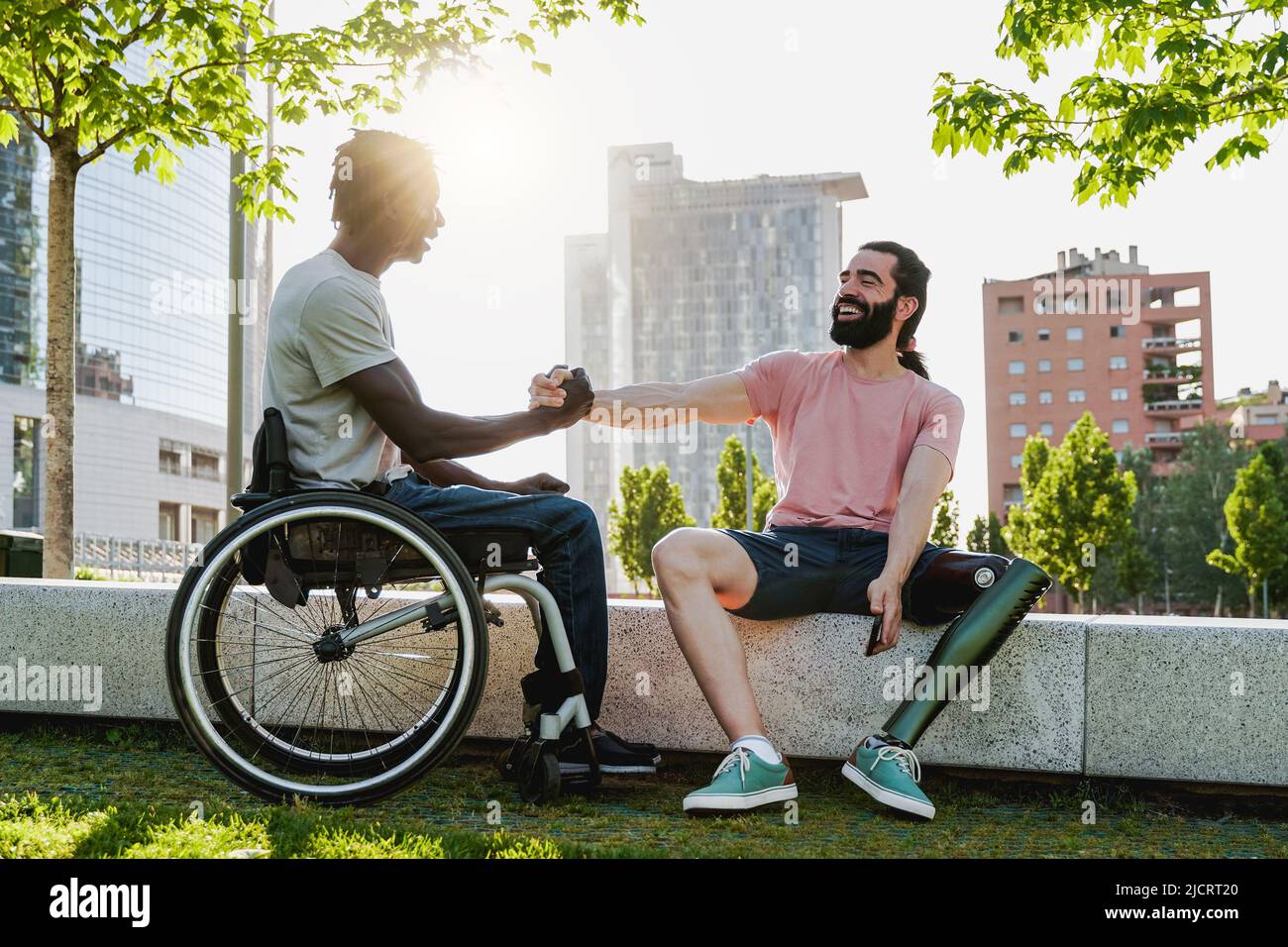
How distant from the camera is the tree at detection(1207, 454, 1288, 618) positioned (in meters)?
36.2

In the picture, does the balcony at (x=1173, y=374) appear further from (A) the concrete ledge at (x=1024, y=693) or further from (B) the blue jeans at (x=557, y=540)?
(B) the blue jeans at (x=557, y=540)

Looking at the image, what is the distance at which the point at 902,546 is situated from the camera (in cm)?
343

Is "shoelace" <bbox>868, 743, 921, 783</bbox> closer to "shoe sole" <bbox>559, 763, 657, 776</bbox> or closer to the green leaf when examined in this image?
"shoe sole" <bbox>559, 763, 657, 776</bbox>

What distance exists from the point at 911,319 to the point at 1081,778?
163cm

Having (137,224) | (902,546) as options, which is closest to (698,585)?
(902,546)

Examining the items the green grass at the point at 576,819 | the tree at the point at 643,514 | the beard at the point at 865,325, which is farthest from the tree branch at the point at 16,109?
the tree at the point at 643,514

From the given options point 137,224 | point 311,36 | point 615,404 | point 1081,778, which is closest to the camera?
point 1081,778

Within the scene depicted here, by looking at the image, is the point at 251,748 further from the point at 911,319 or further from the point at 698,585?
the point at 911,319

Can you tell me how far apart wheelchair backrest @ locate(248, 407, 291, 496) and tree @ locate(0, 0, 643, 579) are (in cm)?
440

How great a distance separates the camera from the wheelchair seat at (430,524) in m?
3.03

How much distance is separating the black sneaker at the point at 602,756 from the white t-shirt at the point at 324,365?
0.95 m

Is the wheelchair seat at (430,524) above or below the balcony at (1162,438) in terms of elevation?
below

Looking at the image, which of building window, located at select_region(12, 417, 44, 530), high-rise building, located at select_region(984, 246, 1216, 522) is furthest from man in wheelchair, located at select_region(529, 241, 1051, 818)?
high-rise building, located at select_region(984, 246, 1216, 522)

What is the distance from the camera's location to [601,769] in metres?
3.30
